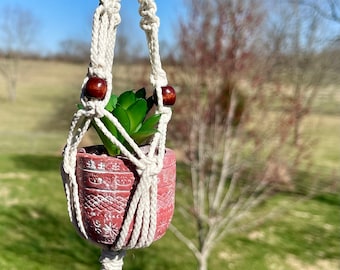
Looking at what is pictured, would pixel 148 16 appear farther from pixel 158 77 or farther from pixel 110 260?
pixel 110 260

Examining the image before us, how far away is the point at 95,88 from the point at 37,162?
8062 millimetres

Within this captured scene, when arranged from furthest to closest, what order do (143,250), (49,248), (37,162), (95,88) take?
1. (37,162)
2. (143,250)
3. (49,248)
4. (95,88)

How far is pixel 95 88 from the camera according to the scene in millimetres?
823

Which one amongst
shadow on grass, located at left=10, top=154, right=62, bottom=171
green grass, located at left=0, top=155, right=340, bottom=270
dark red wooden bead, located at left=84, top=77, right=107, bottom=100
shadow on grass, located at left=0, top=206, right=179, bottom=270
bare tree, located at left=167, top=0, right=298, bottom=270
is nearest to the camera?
dark red wooden bead, located at left=84, top=77, right=107, bottom=100

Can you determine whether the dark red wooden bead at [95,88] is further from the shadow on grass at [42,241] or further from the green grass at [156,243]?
the shadow on grass at [42,241]

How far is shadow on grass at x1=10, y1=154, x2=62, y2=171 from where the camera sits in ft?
25.9

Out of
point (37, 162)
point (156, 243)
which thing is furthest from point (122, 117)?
point (37, 162)

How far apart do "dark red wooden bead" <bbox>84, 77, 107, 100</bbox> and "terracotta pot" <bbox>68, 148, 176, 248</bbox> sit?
14 cm

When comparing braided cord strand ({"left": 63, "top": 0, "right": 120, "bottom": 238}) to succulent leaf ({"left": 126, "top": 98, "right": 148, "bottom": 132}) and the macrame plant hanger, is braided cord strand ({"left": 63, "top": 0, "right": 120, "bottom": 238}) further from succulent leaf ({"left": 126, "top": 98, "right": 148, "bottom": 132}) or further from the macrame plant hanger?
succulent leaf ({"left": 126, "top": 98, "right": 148, "bottom": 132})

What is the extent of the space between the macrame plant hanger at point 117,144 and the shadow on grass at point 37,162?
7.35 meters

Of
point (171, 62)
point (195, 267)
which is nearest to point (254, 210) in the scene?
point (195, 267)

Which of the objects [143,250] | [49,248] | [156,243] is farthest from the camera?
[156,243]

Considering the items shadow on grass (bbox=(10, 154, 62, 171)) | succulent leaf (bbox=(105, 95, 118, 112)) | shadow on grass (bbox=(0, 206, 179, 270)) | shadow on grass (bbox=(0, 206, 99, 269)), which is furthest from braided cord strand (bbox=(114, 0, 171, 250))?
shadow on grass (bbox=(10, 154, 62, 171))

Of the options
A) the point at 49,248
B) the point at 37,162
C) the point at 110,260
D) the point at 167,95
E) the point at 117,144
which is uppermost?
the point at 167,95
